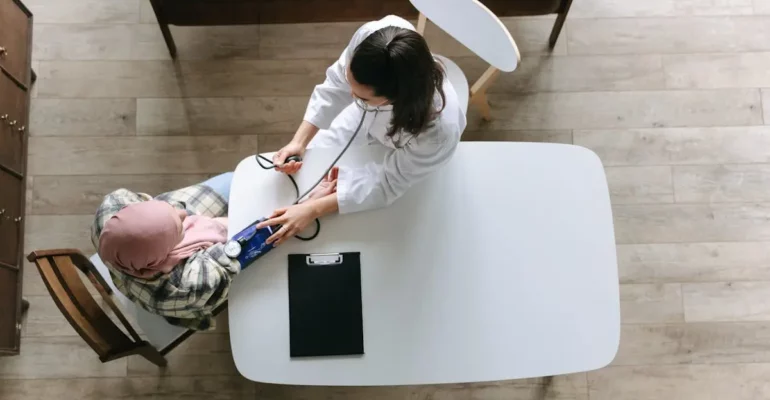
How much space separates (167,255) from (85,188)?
920mm

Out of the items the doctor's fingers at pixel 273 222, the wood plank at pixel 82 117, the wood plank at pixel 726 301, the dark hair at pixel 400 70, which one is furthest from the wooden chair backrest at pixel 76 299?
the wood plank at pixel 726 301

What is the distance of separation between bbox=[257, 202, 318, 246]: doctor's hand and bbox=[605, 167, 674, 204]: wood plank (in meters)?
1.16

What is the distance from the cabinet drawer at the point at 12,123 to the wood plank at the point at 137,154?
0.11m

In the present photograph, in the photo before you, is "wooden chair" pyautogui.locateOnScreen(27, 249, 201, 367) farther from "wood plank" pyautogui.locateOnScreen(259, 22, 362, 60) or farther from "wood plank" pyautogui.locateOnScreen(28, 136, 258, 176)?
"wood plank" pyautogui.locateOnScreen(259, 22, 362, 60)

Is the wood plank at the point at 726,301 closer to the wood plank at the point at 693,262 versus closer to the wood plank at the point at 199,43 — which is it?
the wood plank at the point at 693,262

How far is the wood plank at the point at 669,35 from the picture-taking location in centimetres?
214

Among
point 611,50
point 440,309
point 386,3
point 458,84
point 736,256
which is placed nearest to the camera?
point 440,309

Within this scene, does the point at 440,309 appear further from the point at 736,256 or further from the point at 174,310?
the point at 736,256

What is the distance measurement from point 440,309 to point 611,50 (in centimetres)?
130

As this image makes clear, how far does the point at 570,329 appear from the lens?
4.26ft

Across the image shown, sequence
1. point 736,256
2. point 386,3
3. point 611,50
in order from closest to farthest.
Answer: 1. point 386,3
2. point 736,256
3. point 611,50

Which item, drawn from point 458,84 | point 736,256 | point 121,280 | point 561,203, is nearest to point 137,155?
point 121,280

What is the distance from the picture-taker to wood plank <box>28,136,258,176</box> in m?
2.00

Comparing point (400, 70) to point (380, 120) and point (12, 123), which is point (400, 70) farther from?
point (12, 123)
